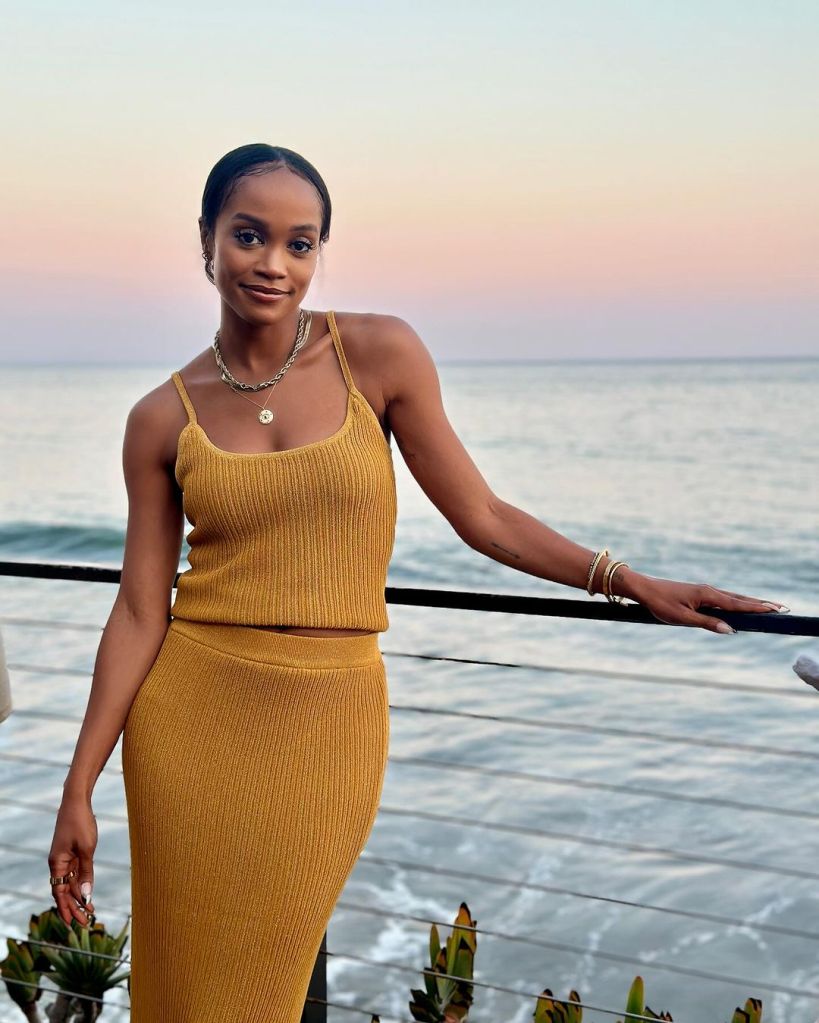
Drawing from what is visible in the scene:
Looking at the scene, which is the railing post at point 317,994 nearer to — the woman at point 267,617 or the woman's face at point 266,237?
the woman at point 267,617

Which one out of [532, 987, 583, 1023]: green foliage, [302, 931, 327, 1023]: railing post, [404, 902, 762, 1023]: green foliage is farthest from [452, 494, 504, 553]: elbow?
[532, 987, 583, 1023]: green foliage

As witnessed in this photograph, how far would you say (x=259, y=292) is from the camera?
1624mm

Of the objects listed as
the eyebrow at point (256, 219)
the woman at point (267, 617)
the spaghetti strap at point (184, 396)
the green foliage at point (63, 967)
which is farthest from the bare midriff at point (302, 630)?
the green foliage at point (63, 967)

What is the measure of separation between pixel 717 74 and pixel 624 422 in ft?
27.5

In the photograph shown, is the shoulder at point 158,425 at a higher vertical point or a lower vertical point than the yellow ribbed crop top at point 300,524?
higher

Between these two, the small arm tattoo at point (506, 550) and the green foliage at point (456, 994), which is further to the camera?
the green foliage at point (456, 994)

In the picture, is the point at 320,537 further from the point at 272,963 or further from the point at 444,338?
the point at 444,338

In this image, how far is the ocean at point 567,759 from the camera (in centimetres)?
471

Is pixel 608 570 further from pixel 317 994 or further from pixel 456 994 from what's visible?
pixel 456 994

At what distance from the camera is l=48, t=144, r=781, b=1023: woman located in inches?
63.5

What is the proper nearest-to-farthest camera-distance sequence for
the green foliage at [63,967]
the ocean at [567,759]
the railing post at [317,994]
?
1. the railing post at [317,994]
2. the green foliage at [63,967]
3. the ocean at [567,759]

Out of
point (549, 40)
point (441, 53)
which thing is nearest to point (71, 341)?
point (441, 53)

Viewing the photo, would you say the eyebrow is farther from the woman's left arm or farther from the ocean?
the ocean

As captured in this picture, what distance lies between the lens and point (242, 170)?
5.31ft
